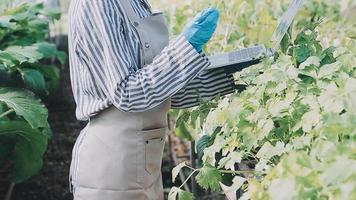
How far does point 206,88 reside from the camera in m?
2.29

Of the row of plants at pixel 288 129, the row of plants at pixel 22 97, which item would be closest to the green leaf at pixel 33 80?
the row of plants at pixel 22 97

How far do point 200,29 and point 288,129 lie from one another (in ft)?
1.25

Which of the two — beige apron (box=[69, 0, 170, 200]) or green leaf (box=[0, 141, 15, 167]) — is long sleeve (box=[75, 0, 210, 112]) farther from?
green leaf (box=[0, 141, 15, 167])

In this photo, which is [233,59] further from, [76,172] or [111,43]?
[76,172]

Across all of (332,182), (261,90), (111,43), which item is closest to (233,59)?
(261,90)

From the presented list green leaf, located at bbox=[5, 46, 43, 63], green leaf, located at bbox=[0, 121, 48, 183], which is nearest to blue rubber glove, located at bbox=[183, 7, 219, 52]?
green leaf, located at bbox=[0, 121, 48, 183]

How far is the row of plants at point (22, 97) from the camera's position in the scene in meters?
3.21

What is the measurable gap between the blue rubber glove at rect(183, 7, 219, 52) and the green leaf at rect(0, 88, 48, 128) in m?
1.34

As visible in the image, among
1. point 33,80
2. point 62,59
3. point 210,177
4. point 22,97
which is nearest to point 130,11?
point 210,177

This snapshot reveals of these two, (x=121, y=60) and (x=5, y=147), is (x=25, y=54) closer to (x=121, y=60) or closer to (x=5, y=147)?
(x=5, y=147)

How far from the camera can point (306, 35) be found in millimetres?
2160

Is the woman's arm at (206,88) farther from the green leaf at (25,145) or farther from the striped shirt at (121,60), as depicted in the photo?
the green leaf at (25,145)

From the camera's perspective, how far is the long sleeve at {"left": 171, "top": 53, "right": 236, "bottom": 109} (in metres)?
2.26

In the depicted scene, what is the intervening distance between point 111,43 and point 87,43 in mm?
92
